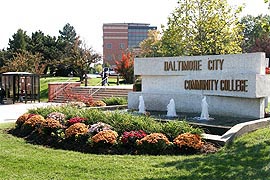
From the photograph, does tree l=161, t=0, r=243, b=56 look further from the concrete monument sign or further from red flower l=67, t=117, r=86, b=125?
red flower l=67, t=117, r=86, b=125

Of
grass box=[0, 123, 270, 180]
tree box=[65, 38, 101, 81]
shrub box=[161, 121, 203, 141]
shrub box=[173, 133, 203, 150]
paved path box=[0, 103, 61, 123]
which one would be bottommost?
paved path box=[0, 103, 61, 123]

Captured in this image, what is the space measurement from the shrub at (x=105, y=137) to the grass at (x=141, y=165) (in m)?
0.58

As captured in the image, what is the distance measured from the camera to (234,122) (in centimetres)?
1209

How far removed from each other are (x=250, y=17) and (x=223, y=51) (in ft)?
180

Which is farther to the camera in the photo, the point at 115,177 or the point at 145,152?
the point at 145,152

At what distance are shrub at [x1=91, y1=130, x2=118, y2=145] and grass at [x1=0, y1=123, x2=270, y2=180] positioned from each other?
58cm

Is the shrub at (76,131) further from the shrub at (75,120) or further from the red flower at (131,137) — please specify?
the red flower at (131,137)

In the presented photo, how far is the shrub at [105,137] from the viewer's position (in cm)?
903

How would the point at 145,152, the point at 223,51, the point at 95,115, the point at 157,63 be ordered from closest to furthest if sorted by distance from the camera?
1. the point at 145,152
2. the point at 95,115
3. the point at 157,63
4. the point at 223,51

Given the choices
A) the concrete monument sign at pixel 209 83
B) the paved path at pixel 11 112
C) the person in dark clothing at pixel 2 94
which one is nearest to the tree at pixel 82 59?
the person in dark clothing at pixel 2 94

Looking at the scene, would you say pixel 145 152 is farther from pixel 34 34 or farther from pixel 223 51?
pixel 34 34

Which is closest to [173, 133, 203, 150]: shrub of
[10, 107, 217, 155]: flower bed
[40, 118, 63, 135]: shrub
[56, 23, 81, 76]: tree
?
[10, 107, 217, 155]: flower bed

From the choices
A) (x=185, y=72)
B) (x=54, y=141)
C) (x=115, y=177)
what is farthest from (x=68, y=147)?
(x=185, y=72)

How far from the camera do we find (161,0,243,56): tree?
89.7 feet
